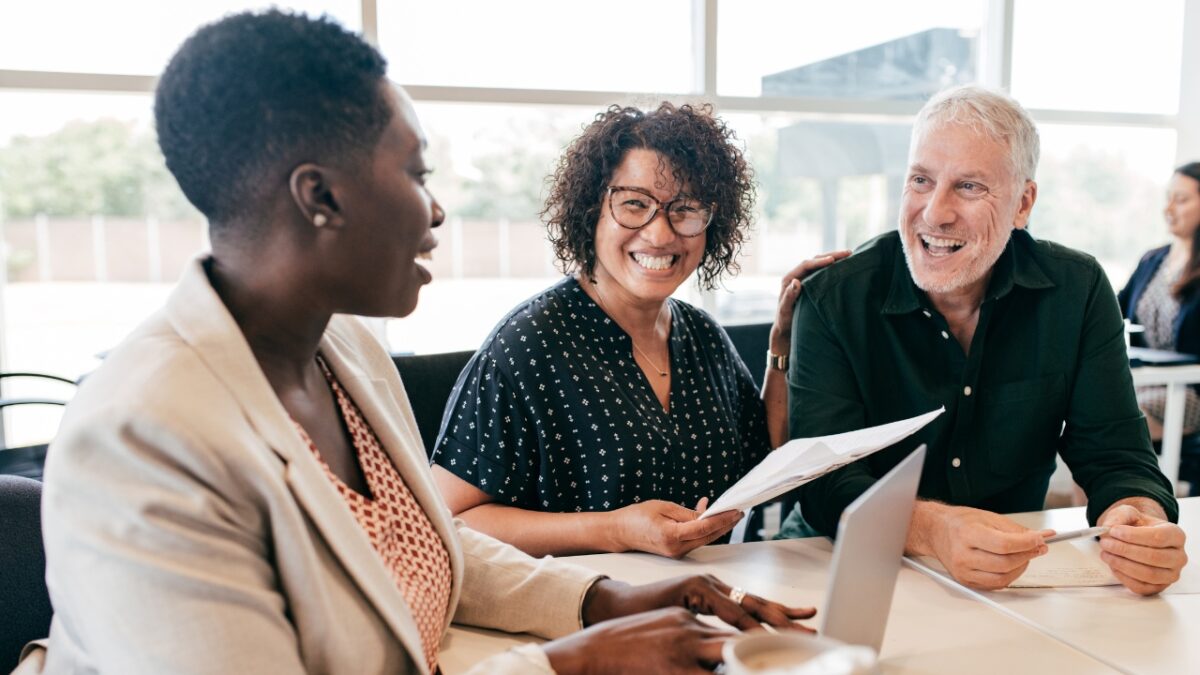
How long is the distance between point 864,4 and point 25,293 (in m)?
3.58

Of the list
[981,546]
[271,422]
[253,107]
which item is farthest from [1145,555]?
[253,107]

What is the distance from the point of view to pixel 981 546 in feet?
4.25

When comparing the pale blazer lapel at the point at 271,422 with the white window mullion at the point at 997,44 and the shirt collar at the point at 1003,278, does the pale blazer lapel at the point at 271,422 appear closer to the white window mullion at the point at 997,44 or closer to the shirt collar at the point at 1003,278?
the shirt collar at the point at 1003,278

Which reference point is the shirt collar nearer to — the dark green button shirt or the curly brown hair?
the dark green button shirt

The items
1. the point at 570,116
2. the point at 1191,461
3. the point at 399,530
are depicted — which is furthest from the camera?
the point at 570,116

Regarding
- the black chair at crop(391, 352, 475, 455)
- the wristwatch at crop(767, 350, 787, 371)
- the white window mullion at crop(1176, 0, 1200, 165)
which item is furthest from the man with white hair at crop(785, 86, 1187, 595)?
the white window mullion at crop(1176, 0, 1200, 165)

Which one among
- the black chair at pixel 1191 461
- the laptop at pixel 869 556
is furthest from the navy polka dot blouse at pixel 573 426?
the black chair at pixel 1191 461

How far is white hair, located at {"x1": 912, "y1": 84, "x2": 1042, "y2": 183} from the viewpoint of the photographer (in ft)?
5.59

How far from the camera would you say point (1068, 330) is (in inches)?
69.0

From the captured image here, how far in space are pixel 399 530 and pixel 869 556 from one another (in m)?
0.52

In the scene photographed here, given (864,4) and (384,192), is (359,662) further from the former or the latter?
(864,4)

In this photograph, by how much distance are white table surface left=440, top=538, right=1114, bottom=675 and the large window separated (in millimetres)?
1108

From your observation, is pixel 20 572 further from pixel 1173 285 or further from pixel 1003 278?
pixel 1173 285

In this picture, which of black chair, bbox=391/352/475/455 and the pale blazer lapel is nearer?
the pale blazer lapel
